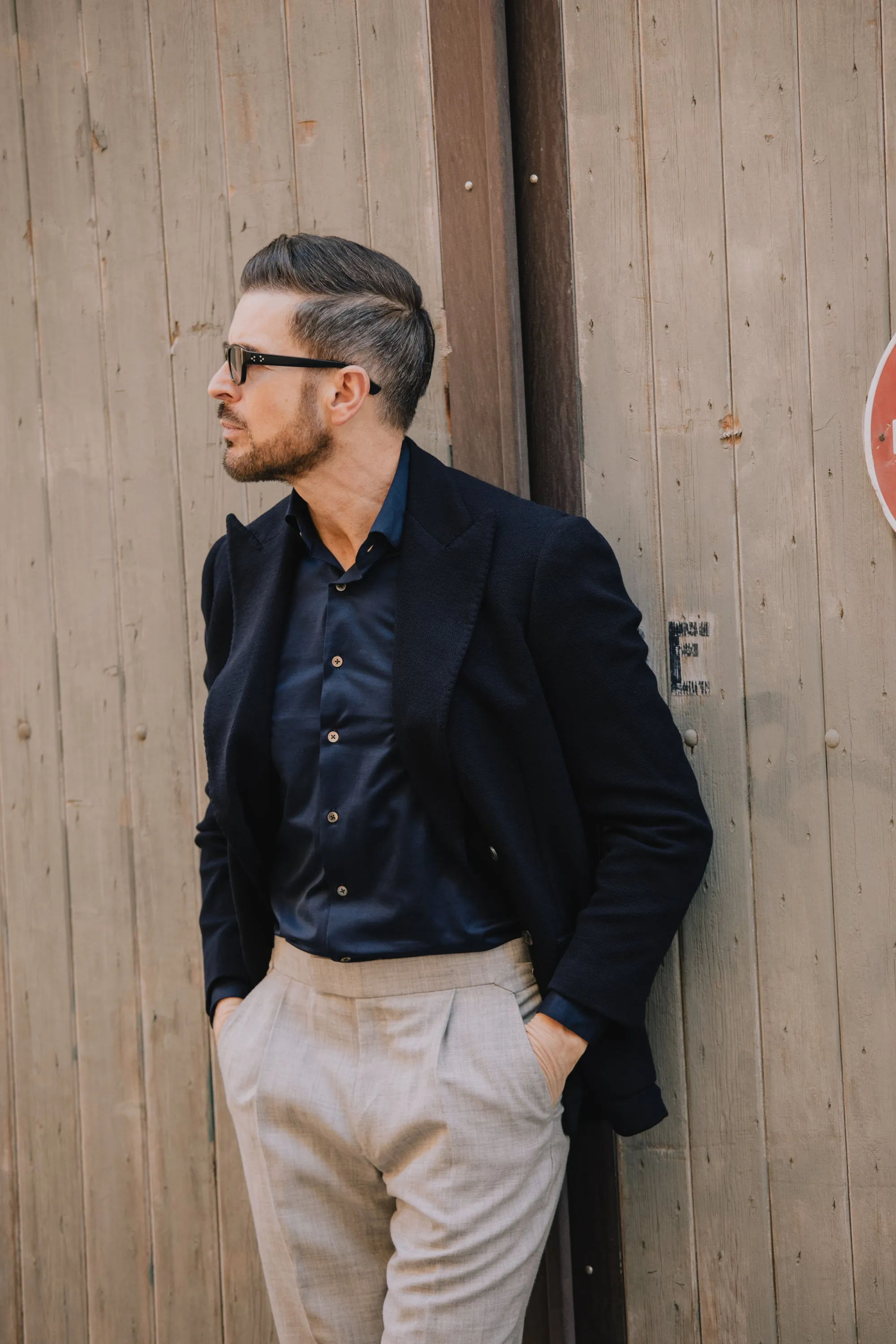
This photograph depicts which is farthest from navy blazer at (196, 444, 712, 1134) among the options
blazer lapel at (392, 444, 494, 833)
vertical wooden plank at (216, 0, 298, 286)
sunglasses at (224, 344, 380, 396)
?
vertical wooden plank at (216, 0, 298, 286)

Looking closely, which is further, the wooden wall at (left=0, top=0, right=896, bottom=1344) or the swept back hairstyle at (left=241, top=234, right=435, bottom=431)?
the wooden wall at (left=0, top=0, right=896, bottom=1344)

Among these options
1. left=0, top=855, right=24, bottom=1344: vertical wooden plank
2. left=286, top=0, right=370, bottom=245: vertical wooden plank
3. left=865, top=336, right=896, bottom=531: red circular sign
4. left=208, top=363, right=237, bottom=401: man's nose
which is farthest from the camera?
left=0, top=855, right=24, bottom=1344: vertical wooden plank

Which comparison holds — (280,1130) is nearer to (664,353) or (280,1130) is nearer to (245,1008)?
(245,1008)

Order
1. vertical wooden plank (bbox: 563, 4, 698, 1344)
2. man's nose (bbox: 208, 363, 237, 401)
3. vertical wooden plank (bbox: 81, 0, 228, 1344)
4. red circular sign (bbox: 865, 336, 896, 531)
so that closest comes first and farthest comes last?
man's nose (bbox: 208, 363, 237, 401) < red circular sign (bbox: 865, 336, 896, 531) < vertical wooden plank (bbox: 563, 4, 698, 1344) < vertical wooden plank (bbox: 81, 0, 228, 1344)

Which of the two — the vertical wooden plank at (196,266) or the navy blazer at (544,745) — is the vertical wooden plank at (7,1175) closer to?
the vertical wooden plank at (196,266)

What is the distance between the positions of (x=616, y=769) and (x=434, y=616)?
34 cm

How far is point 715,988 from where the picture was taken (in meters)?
1.85

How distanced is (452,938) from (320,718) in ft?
1.19

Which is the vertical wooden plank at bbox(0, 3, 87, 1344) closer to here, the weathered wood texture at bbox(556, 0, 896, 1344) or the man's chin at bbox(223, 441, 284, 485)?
the man's chin at bbox(223, 441, 284, 485)

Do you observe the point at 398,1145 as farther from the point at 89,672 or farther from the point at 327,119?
the point at 327,119

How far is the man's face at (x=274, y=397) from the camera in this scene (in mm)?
1601

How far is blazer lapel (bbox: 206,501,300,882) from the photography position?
64.3 inches

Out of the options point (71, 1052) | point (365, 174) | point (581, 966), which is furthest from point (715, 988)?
point (365, 174)

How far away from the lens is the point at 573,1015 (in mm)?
1536
